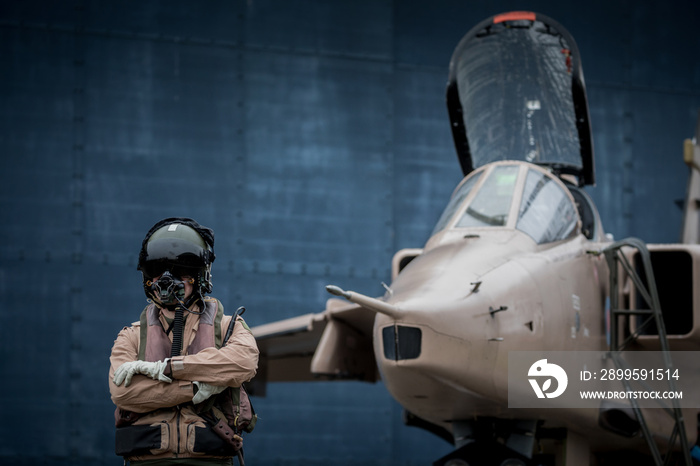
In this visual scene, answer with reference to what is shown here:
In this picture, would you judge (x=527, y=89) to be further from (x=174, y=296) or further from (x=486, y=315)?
(x=174, y=296)

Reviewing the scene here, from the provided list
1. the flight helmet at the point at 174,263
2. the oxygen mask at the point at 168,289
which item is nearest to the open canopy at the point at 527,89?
the flight helmet at the point at 174,263

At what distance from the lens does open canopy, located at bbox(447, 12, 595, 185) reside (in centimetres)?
A: 746

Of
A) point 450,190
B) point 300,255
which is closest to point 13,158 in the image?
point 300,255

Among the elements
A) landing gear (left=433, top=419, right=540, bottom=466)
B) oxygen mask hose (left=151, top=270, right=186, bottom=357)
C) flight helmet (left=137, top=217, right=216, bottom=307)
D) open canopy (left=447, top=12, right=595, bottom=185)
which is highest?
open canopy (left=447, top=12, right=595, bottom=185)

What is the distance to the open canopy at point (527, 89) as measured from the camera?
294 inches

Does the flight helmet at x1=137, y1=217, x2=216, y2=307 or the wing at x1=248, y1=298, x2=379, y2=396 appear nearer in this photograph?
the flight helmet at x1=137, y1=217, x2=216, y2=307

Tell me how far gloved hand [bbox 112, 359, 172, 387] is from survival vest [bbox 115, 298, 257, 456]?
12 cm

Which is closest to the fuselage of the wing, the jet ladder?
the jet ladder

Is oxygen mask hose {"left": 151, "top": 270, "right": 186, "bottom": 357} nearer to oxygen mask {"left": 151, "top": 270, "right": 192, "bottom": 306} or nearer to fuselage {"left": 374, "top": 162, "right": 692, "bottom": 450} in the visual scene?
oxygen mask {"left": 151, "top": 270, "right": 192, "bottom": 306}

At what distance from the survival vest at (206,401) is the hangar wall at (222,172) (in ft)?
25.7

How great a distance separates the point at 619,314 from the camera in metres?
6.21

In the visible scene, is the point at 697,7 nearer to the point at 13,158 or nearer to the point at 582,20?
the point at 582,20

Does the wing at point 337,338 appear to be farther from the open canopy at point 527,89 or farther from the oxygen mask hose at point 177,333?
the oxygen mask hose at point 177,333

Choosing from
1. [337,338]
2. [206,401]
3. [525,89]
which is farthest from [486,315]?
[525,89]
